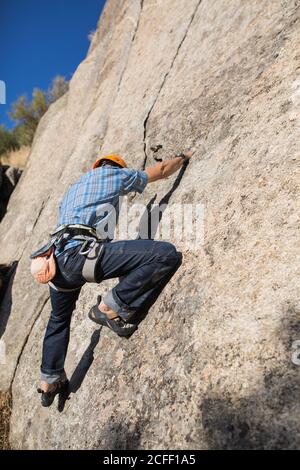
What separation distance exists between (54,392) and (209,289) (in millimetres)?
1895

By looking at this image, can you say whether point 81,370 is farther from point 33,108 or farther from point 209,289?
point 33,108

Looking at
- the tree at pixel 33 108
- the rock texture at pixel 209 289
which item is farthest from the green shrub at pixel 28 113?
the rock texture at pixel 209 289

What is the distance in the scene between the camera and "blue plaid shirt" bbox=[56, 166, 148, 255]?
3.32m

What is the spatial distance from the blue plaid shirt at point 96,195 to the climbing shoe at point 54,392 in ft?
4.83

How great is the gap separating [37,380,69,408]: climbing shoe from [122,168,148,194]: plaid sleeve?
76.5 inches

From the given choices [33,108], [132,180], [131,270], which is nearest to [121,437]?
[131,270]

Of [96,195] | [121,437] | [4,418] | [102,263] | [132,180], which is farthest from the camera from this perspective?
[4,418]

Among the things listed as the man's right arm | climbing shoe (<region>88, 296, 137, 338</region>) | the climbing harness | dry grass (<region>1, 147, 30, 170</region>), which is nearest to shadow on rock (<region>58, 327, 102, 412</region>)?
climbing shoe (<region>88, 296, 137, 338</region>)

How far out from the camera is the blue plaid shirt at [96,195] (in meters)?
3.32

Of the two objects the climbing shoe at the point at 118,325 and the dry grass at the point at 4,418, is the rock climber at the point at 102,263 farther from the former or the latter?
the dry grass at the point at 4,418

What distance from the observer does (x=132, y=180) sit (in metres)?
3.50

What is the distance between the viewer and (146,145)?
4.84 metres

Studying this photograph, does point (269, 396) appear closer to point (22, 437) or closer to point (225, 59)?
point (22, 437)

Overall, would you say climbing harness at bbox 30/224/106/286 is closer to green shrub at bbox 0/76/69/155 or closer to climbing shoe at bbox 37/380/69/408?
climbing shoe at bbox 37/380/69/408
